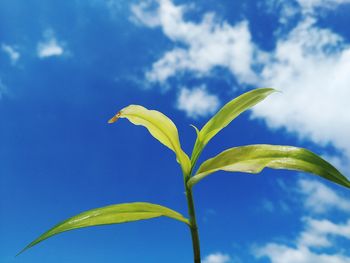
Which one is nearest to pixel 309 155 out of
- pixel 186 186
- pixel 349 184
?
pixel 349 184

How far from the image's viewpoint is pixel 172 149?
1236mm

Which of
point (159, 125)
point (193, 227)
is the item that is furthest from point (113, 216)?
point (159, 125)

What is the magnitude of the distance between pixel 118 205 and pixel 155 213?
0.09 metres

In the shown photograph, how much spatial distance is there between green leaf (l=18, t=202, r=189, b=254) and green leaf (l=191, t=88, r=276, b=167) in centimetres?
20

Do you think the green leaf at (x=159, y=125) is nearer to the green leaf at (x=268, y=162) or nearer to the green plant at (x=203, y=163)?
the green plant at (x=203, y=163)

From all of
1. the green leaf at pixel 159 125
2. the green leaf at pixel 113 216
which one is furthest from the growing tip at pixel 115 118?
the green leaf at pixel 113 216

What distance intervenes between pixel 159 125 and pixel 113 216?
12.2 inches

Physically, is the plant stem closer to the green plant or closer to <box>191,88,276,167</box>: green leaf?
the green plant

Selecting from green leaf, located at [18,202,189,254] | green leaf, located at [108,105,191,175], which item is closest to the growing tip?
green leaf, located at [108,105,191,175]

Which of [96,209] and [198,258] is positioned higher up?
[96,209]

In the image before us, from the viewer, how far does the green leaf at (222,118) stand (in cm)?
122

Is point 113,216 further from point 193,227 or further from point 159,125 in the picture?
point 159,125

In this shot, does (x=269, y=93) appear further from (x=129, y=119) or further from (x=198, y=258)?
(x=198, y=258)

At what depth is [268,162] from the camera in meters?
0.99
